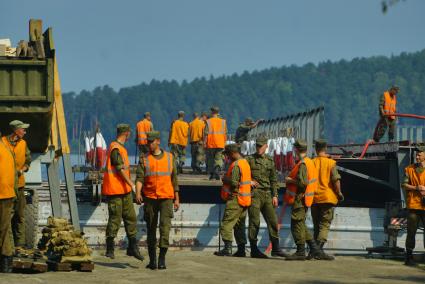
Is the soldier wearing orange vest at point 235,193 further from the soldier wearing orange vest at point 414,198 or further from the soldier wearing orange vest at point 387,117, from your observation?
the soldier wearing orange vest at point 387,117

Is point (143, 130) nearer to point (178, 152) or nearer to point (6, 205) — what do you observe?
point (178, 152)

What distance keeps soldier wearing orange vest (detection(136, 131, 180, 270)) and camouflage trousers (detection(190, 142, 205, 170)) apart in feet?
46.9

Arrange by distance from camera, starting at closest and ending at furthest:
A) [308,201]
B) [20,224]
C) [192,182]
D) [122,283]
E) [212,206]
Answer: [122,283], [20,224], [308,201], [212,206], [192,182]

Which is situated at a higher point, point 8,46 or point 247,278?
point 8,46

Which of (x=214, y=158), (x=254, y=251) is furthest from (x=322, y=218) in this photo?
(x=214, y=158)

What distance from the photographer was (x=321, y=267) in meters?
17.4

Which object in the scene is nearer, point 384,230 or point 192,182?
point 384,230

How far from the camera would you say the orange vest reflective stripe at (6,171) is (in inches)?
587

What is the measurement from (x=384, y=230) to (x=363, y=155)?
5545 millimetres

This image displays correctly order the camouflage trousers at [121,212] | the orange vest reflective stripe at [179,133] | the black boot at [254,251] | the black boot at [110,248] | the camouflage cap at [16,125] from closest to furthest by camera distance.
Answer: the camouflage cap at [16,125]
the camouflage trousers at [121,212]
the black boot at [110,248]
the black boot at [254,251]
the orange vest reflective stripe at [179,133]

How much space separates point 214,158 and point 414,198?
9467 mm

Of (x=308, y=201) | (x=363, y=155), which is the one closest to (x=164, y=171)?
(x=308, y=201)

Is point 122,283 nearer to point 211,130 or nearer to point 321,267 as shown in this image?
point 321,267

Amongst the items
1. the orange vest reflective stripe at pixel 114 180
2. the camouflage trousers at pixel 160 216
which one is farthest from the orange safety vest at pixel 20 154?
the camouflage trousers at pixel 160 216
